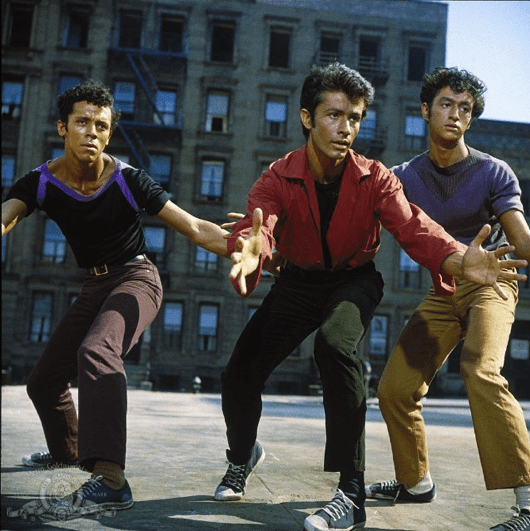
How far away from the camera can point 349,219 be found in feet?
10.3

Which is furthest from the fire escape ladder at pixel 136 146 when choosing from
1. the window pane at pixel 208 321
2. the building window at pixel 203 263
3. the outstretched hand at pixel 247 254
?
the outstretched hand at pixel 247 254

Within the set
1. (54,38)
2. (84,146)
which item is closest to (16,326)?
(54,38)

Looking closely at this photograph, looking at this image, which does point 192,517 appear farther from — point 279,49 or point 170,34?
point 170,34

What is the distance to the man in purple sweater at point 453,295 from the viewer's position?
3221 millimetres

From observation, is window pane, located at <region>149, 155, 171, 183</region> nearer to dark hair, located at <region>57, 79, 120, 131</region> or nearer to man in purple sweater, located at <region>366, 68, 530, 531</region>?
dark hair, located at <region>57, 79, 120, 131</region>

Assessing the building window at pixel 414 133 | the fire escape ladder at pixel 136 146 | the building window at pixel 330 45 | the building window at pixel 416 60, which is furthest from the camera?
the building window at pixel 416 60

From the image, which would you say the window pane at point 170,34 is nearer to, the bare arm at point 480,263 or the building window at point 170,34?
the building window at point 170,34

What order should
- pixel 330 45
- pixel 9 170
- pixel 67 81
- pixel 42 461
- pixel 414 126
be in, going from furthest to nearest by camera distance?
pixel 330 45 → pixel 414 126 → pixel 67 81 → pixel 9 170 → pixel 42 461

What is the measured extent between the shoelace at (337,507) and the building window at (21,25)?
29651 millimetres

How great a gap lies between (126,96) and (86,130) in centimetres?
2639

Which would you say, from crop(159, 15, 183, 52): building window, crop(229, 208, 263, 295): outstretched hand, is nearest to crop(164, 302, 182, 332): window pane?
crop(159, 15, 183, 52): building window

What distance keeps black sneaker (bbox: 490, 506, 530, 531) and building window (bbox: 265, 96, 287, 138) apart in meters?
26.5

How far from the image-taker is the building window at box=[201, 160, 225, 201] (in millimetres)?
27953

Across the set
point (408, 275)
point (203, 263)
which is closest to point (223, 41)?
point (203, 263)
